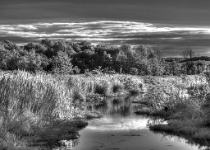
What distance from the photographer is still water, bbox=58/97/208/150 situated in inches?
682

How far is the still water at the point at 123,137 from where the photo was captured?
56.8ft

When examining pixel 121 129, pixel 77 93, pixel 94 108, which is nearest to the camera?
pixel 121 129

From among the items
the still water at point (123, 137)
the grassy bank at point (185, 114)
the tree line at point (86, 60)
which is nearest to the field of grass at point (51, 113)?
the grassy bank at point (185, 114)

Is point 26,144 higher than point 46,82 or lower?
lower

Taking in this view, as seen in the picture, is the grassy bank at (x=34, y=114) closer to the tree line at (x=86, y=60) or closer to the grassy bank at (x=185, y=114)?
the grassy bank at (x=185, y=114)

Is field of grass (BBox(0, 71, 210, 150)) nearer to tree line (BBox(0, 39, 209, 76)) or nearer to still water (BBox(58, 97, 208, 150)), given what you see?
still water (BBox(58, 97, 208, 150))

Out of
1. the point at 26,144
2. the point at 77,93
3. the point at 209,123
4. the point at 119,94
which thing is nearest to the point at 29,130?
the point at 26,144

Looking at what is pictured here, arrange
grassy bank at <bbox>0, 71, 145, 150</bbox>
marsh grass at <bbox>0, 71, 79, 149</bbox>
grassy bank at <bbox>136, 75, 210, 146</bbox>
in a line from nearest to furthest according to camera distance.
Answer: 1. grassy bank at <bbox>0, 71, 145, 150</bbox>
2. marsh grass at <bbox>0, 71, 79, 149</bbox>
3. grassy bank at <bbox>136, 75, 210, 146</bbox>

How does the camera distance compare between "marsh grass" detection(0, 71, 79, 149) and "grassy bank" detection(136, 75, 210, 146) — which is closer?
"marsh grass" detection(0, 71, 79, 149)

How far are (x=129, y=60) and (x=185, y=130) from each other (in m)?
70.7

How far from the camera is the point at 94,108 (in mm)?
30766

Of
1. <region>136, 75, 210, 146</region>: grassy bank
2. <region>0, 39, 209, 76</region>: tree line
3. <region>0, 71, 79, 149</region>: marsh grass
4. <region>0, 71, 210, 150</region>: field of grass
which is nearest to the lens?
<region>0, 71, 79, 149</region>: marsh grass

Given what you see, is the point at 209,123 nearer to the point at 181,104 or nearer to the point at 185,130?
the point at 185,130

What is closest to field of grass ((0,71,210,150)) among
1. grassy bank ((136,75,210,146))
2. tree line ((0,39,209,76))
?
grassy bank ((136,75,210,146))
